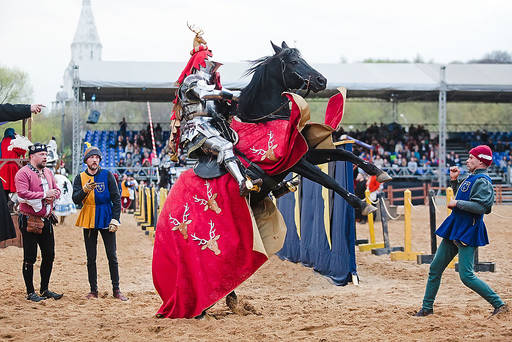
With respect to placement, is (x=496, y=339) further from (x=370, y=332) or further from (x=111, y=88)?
(x=111, y=88)

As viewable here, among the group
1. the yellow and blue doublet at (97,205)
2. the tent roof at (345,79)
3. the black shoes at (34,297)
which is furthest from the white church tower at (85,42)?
the black shoes at (34,297)

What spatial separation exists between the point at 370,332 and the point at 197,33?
13.0 feet

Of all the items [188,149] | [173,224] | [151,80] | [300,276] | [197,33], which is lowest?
[300,276]

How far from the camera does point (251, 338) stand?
5.34 metres

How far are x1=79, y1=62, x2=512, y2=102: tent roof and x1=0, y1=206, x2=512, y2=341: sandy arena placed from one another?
1670 cm

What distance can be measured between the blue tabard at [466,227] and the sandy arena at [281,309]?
2.36 ft

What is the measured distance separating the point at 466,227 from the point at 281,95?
90.2 inches

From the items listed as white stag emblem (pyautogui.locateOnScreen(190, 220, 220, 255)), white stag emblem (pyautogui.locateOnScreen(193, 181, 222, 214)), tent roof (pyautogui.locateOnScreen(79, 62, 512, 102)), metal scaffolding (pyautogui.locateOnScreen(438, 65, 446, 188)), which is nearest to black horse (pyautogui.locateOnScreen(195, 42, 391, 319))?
white stag emblem (pyautogui.locateOnScreen(193, 181, 222, 214))

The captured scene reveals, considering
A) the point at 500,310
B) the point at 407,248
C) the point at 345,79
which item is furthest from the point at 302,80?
the point at 345,79

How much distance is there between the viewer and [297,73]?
21.6 feet

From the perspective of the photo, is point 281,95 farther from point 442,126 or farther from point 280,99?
point 442,126

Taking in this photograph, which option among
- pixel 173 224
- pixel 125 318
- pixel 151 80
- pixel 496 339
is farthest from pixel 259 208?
pixel 151 80

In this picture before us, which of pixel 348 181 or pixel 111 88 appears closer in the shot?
pixel 348 181

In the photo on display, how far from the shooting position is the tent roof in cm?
2802
